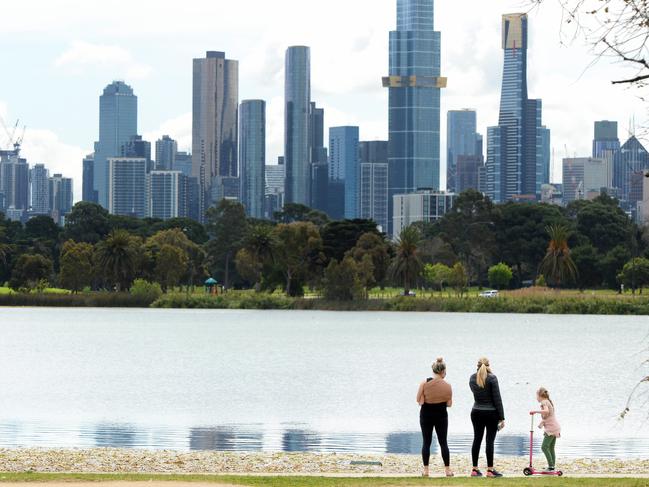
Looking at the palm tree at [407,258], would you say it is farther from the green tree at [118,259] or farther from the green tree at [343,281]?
the green tree at [118,259]

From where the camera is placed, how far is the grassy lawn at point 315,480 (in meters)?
21.5

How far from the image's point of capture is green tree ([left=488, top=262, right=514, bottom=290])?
157 m

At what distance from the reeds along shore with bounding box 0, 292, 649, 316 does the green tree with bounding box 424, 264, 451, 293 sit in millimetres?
10672

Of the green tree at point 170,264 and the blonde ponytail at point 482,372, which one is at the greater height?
the green tree at point 170,264

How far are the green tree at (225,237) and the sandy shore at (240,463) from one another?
139695mm

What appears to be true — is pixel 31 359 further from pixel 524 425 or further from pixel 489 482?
pixel 489 482

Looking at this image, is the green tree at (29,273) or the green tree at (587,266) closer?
the green tree at (29,273)

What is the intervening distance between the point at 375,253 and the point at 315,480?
114m

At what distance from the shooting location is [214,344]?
8212cm

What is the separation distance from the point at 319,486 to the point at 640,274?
118 m

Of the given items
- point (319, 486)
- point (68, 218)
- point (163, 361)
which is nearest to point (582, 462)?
point (319, 486)

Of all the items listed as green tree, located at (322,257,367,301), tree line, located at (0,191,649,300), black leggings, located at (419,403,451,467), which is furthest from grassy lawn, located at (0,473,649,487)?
tree line, located at (0,191,649,300)

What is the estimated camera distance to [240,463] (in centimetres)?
2706

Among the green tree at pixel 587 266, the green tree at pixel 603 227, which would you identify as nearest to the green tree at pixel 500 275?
the green tree at pixel 587 266
